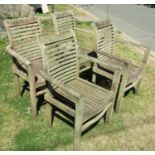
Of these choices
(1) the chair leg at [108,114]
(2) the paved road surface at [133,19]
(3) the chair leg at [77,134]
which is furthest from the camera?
(2) the paved road surface at [133,19]

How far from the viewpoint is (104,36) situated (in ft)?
14.2

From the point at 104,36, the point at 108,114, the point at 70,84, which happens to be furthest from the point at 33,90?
the point at 104,36

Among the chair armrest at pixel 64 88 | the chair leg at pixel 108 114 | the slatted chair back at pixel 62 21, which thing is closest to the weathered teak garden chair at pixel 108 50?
the chair leg at pixel 108 114

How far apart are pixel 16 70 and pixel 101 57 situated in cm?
133

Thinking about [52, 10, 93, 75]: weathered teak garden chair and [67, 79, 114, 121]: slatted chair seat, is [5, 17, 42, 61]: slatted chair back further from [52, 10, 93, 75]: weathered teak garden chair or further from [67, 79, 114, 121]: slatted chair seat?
[67, 79, 114, 121]: slatted chair seat

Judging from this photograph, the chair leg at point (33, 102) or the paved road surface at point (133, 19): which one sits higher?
the chair leg at point (33, 102)

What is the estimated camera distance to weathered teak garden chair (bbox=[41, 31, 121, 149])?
330 centimetres

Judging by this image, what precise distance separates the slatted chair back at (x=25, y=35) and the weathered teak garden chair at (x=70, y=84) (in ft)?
2.91

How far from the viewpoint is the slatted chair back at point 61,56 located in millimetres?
3360

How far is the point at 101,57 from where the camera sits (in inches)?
171

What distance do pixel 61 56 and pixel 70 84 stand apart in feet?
1.53

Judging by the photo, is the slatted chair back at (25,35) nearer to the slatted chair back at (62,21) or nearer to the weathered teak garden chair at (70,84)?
the slatted chair back at (62,21)

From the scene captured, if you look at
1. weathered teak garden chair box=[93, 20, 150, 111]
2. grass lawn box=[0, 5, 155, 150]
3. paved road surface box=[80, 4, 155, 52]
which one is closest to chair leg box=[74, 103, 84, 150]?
grass lawn box=[0, 5, 155, 150]
